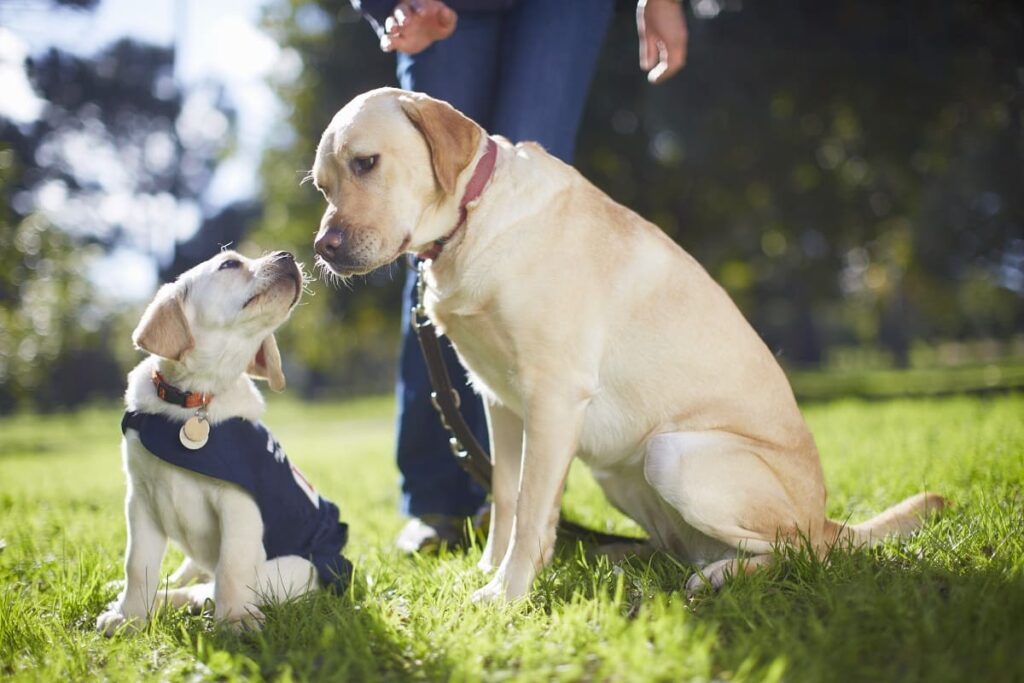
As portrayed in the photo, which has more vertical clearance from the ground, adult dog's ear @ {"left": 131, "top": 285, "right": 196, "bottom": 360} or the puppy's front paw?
adult dog's ear @ {"left": 131, "top": 285, "right": 196, "bottom": 360}

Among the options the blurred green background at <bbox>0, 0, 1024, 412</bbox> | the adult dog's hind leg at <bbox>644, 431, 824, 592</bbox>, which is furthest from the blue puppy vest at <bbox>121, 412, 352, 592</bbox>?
the blurred green background at <bbox>0, 0, 1024, 412</bbox>

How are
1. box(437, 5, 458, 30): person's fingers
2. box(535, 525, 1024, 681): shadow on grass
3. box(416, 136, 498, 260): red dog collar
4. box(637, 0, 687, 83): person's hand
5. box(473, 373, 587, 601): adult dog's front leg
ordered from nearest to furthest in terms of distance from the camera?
box(535, 525, 1024, 681): shadow on grass
box(473, 373, 587, 601): adult dog's front leg
box(416, 136, 498, 260): red dog collar
box(437, 5, 458, 30): person's fingers
box(637, 0, 687, 83): person's hand

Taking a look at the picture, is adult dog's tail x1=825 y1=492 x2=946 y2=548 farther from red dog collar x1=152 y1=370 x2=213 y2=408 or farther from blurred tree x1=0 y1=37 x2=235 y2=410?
blurred tree x1=0 y1=37 x2=235 y2=410

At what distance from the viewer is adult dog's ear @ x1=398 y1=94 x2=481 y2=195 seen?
9.41 ft

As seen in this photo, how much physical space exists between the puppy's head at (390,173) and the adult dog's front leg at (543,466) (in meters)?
0.74

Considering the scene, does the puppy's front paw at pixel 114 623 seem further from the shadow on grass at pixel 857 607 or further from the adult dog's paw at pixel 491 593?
the shadow on grass at pixel 857 607

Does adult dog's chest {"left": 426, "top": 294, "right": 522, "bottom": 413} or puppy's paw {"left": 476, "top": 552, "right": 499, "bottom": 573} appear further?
puppy's paw {"left": 476, "top": 552, "right": 499, "bottom": 573}

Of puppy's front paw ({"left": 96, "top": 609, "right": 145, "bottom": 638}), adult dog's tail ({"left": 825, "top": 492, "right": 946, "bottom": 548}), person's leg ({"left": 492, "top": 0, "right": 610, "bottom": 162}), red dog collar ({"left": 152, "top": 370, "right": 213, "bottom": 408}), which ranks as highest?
person's leg ({"left": 492, "top": 0, "right": 610, "bottom": 162})

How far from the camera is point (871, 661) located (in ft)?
6.56

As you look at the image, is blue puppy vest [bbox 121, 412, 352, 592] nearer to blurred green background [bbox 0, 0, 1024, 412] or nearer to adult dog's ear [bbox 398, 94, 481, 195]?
adult dog's ear [bbox 398, 94, 481, 195]

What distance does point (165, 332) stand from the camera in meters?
2.89

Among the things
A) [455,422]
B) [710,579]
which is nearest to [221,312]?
[455,422]

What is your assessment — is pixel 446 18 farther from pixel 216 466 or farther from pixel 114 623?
pixel 114 623

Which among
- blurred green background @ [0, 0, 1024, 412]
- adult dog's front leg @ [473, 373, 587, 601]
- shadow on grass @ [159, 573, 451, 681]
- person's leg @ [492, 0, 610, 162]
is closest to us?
Result: shadow on grass @ [159, 573, 451, 681]
